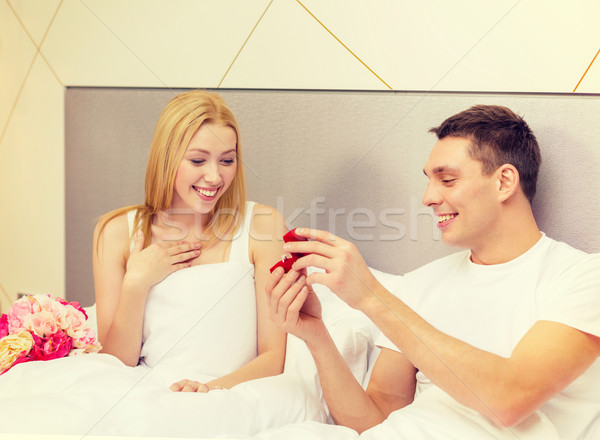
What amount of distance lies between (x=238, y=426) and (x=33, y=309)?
63 centimetres

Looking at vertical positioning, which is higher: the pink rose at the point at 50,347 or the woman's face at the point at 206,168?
the woman's face at the point at 206,168

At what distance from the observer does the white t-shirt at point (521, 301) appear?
1.09m

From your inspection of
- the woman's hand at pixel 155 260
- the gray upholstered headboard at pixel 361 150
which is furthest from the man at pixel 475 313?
the woman's hand at pixel 155 260

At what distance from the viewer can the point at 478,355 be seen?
102cm

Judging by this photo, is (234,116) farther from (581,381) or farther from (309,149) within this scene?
(581,381)

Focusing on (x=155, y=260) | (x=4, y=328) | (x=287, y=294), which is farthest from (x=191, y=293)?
(x=4, y=328)

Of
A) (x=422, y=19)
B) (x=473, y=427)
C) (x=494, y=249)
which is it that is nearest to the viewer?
(x=473, y=427)

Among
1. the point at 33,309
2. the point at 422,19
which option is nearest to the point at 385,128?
the point at 422,19

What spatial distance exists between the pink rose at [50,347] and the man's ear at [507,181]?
1154 millimetres

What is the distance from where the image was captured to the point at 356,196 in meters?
1.55

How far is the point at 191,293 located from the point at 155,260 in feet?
0.46

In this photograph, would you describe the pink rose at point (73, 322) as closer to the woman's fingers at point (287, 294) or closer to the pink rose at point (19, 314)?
the pink rose at point (19, 314)

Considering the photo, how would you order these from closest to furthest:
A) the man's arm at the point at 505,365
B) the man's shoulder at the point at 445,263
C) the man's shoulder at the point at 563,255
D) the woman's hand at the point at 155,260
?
1. the man's arm at the point at 505,365
2. the man's shoulder at the point at 563,255
3. the man's shoulder at the point at 445,263
4. the woman's hand at the point at 155,260

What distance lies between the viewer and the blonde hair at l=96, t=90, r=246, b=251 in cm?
152
